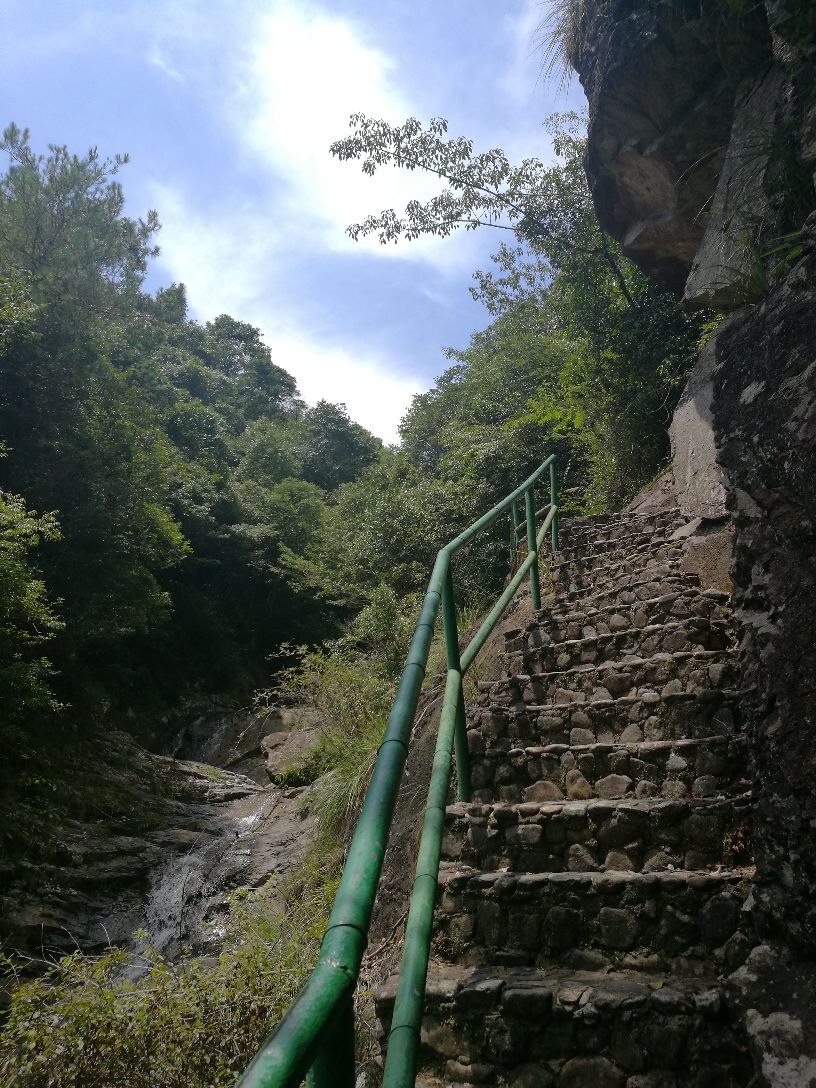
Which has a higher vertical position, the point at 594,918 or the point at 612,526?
the point at 612,526

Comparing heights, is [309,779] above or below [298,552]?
below

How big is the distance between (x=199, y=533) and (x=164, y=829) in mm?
9364

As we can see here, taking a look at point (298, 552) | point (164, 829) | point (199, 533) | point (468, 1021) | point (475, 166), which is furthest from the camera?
point (298, 552)

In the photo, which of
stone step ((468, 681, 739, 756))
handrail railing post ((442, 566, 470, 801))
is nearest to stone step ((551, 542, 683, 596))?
stone step ((468, 681, 739, 756))

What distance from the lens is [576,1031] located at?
199cm

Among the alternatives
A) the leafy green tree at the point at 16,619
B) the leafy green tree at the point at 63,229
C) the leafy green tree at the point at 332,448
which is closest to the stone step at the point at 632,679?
the leafy green tree at the point at 16,619

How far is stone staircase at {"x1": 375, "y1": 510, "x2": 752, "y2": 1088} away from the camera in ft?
6.42

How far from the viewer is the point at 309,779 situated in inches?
378

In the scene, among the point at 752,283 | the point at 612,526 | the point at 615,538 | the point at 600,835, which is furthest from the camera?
the point at 612,526

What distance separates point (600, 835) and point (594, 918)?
14.0 inches

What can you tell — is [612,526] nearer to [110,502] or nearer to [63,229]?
[110,502]

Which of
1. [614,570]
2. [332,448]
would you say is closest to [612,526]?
[614,570]

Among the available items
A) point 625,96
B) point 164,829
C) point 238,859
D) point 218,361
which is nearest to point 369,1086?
point 238,859

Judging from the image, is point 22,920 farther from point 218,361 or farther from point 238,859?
point 218,361
